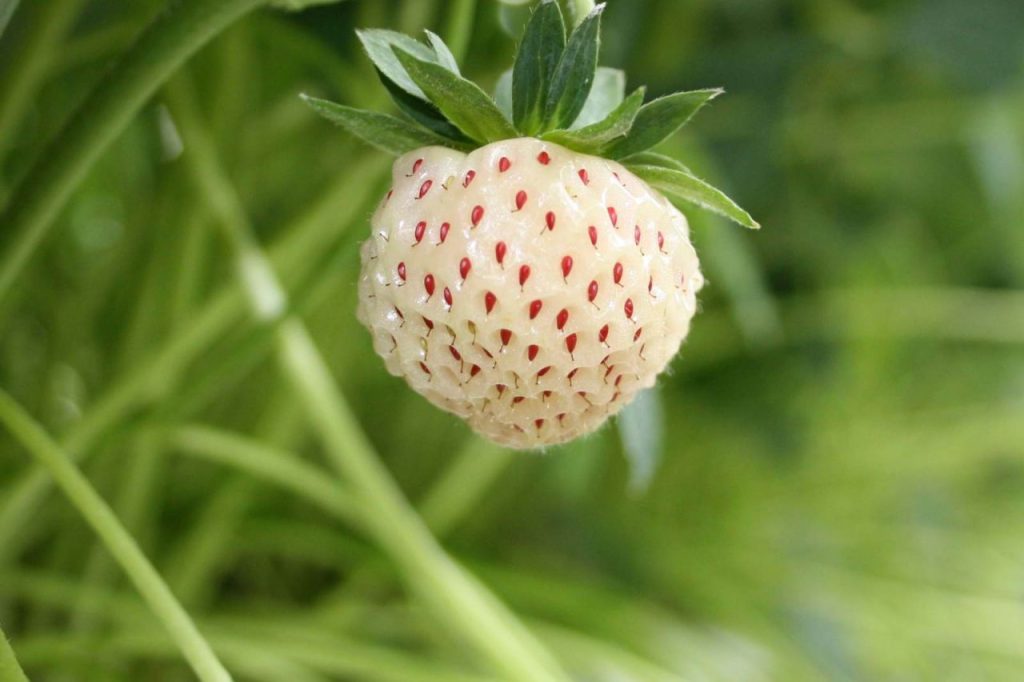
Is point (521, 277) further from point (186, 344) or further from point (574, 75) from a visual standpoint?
point (186, 344)

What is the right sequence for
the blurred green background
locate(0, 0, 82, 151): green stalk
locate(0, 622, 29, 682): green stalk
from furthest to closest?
the blurred green background, locate(0, 0, 82, 151): green stalk, locate(0, 622, 29, 682): green stalk

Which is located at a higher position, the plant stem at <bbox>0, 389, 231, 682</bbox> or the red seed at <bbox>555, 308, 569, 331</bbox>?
the red seed at <bbox>555, 308, 569, 331</bbox>

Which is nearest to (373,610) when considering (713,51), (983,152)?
(713,51)

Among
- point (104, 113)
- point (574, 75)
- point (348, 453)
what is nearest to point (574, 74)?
point (574, 75)

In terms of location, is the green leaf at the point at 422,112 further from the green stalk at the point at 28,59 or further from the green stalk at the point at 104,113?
the green stalk at the point at 28,59

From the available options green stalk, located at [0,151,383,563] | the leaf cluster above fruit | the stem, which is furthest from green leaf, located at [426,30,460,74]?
the stem

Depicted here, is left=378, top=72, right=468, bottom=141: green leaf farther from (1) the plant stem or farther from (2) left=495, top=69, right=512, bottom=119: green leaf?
(1) the plant stem

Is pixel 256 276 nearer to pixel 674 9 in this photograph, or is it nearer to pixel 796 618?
pixel 674 9

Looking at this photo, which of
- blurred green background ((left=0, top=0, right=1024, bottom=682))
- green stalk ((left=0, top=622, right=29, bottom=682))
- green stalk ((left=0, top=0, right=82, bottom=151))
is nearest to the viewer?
green stalk ((left=0, top=622, right=29, bottom=682))

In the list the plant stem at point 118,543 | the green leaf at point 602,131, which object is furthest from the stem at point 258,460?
the green leaf at point 602,131
